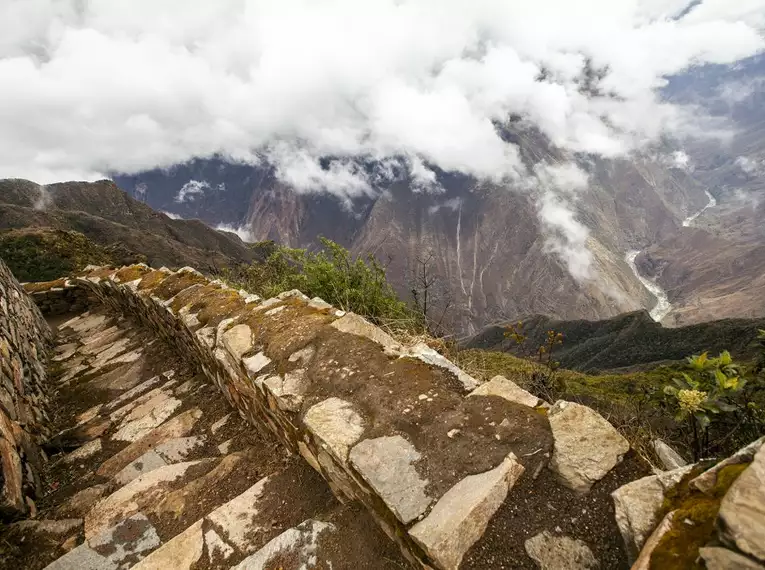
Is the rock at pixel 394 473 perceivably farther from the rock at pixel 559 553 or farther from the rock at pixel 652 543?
the rock at pixel 652 543

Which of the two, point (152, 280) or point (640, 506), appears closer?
point (640, 506)

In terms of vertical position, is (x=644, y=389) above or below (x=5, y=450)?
below

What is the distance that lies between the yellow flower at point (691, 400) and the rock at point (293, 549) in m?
3.10

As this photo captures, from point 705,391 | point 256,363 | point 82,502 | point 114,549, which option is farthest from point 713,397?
point 82,502

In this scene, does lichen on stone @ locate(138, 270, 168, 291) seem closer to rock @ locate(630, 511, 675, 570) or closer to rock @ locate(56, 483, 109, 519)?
rock @ locate(56, 483, 109, 519)

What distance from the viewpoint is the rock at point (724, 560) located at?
1540 millimetres

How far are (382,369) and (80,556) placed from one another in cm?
317

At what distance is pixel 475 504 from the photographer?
8.64ft

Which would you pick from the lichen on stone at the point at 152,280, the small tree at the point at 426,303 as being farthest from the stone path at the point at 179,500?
the small tree at the point at 426,303

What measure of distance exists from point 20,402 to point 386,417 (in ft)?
19.0

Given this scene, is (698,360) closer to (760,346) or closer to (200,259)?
(760,346)

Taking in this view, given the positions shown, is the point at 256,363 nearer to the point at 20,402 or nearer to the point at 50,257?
the point at 20,402

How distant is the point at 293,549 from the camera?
3.05 metres

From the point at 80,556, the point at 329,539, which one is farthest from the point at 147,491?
the point at 329,539
